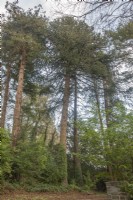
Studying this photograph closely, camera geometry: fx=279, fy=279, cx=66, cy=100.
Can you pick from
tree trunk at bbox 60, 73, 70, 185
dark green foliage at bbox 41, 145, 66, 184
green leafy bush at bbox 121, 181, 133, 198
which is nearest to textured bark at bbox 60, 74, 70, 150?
tree trunk at bbox 60, 73, 70, 185

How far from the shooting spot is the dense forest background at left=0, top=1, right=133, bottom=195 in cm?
957

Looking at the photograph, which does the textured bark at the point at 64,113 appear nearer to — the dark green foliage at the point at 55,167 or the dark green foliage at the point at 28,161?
the dark green foliage at the point at 55,167

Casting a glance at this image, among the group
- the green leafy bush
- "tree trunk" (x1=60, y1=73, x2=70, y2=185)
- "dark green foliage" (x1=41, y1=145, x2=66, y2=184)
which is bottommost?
the green leafy bush

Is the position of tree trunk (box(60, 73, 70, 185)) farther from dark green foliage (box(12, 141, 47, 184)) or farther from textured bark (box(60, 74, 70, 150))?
dark green foliage (box(12, 141, 47, 184))

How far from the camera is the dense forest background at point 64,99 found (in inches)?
377

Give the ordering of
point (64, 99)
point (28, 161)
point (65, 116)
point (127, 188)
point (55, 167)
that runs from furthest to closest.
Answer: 1. point (64, 99)
2. point (65, 116)
3. point (55, 167)
4. point (28, 161)
5. point (127, 188)

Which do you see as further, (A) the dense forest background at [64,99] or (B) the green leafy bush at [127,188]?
(A) the dense forest background at [64,99]

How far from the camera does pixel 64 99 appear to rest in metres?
17.4

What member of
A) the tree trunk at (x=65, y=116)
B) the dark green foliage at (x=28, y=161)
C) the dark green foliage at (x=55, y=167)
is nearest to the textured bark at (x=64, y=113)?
the tree trunk at (x=65, y=116)

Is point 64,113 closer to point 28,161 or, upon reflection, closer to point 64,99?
point 64,99

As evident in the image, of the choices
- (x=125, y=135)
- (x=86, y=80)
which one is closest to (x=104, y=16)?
(x=125, y=135)

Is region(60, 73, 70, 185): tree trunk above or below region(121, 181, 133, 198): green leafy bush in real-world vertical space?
above

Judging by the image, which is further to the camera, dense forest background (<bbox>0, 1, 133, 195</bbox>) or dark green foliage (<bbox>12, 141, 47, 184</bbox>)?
dark green foliage (<bbox>12, 141, 47, 184</bbox>)

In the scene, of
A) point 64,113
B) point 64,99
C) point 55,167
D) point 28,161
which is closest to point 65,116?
point 64,113
